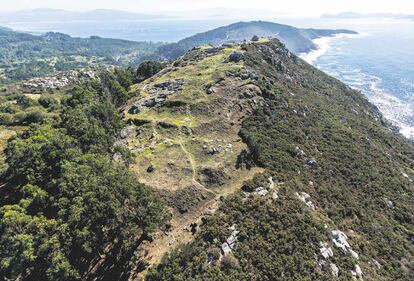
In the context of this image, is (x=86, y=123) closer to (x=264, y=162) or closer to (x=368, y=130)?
(x=264, y=162)

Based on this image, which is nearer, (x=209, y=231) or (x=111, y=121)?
(x=209, y=231)

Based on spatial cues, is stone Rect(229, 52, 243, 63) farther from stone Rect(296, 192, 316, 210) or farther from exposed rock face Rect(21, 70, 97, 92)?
exposed rock face Rect(21, 70, 97, 92)

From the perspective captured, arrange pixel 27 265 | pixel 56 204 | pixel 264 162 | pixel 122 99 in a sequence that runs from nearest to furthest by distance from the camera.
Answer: pixel 27 265 → pixel 56 204 → pixel 264 162 → pixel 122 99

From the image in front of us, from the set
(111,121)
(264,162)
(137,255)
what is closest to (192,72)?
(111,121)

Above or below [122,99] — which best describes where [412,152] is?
below

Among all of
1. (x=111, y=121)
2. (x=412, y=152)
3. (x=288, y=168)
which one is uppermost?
(x=111, y=121)

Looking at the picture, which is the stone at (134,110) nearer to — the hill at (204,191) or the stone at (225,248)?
the hill at (204,191)
